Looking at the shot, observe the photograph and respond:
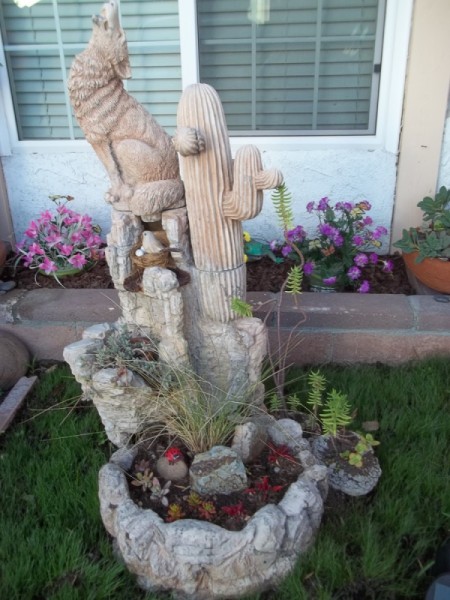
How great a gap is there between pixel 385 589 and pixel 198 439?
35.2 inches

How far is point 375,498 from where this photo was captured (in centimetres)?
231

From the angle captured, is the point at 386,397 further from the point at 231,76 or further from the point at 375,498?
the point at 231,76

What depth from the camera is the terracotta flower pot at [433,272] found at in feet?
11.2

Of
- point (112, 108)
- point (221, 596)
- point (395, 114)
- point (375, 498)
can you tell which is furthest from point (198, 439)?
point (395, 114)

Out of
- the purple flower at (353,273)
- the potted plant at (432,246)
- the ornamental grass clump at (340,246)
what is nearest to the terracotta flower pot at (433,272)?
the potted plant at (432,246)

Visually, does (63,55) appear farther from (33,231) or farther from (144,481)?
(144,481)

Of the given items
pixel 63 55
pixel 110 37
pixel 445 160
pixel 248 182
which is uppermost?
pixel 63 55

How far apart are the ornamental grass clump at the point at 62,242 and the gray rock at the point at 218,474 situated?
2.04 metres

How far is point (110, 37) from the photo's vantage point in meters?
1.97

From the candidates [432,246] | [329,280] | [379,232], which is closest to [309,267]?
[329,280]

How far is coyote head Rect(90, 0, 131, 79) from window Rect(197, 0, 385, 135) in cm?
219

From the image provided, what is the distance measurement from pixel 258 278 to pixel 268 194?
2.40 feet

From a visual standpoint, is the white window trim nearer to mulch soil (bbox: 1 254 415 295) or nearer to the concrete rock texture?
mulch soil (bbox: 1 254 415 295)

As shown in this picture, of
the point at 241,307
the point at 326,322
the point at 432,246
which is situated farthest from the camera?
the point at 432,246
